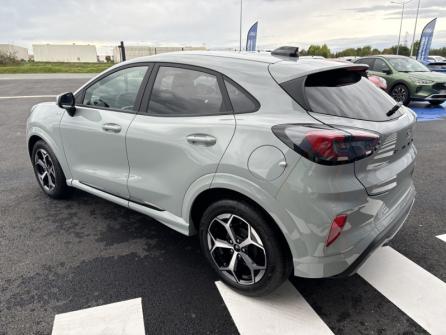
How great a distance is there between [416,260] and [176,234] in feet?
7.18

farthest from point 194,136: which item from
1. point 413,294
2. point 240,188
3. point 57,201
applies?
point 57,201

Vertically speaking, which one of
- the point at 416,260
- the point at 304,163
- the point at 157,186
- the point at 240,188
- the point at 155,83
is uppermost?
the point at 155,83

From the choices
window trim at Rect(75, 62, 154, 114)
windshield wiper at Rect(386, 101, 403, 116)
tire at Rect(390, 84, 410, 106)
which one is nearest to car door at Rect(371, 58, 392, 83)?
tire at Rect(390, 84, 410, 106)

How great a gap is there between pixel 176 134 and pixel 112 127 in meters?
0.81

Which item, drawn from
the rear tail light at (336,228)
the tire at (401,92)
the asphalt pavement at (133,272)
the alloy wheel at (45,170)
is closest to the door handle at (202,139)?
the rear tail light at (336,228)

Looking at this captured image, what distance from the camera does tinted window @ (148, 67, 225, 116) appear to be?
2553 millimetres

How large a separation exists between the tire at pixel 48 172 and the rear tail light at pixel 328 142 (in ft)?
9.57

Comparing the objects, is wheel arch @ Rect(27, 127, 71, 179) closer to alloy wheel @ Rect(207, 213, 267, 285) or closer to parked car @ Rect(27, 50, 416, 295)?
parked car @ Rect(27, 50, 416, 295)

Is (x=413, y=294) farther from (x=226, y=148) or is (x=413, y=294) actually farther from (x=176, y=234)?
(x=176, y=234)

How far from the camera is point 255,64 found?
2.48 metres

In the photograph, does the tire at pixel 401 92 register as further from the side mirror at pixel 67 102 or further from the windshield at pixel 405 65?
the side mirror at pixel 67 102

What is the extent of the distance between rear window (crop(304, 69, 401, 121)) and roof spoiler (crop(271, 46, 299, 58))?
422 millimetres

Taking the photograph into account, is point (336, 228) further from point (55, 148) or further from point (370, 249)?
point (55, 148)

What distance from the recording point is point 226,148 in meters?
2.32
